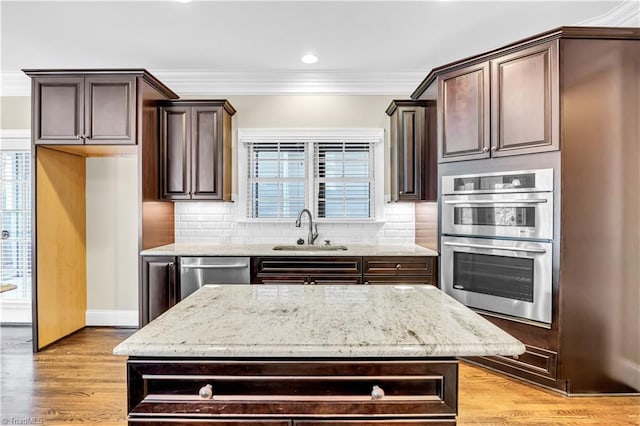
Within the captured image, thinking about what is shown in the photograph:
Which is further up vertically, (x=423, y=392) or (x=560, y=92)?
(x=560, y=92)

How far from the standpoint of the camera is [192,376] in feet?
3.51

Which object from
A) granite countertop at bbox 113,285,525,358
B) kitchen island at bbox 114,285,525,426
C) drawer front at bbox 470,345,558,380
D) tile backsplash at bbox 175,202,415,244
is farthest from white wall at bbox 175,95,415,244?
kitchen island at bbox 114,285,525,426

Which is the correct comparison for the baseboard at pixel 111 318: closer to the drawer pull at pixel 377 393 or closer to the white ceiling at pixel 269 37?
the white ceiling at pixel 269 37

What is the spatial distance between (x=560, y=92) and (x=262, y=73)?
2821 mm

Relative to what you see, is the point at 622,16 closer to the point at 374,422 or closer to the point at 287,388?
the point at 374,422

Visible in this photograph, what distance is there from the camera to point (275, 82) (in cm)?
407

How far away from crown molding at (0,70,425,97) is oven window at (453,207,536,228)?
1742 mm

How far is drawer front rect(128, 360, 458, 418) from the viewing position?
107 cm

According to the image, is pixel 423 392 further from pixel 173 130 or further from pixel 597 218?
pixel 173 130

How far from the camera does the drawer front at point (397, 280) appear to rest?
333 cm

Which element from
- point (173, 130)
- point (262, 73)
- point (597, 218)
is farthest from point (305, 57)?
point (597, 218)

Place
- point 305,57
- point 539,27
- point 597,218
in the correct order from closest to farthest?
point 597,218 < point 539,27 < point 305,57

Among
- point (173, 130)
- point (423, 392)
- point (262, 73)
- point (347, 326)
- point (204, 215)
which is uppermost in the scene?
point (262, 73)

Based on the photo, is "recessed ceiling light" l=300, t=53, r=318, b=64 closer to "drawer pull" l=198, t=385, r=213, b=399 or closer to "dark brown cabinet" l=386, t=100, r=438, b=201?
"dark brown cabinet" l=386, t=100, r=438, b=201
